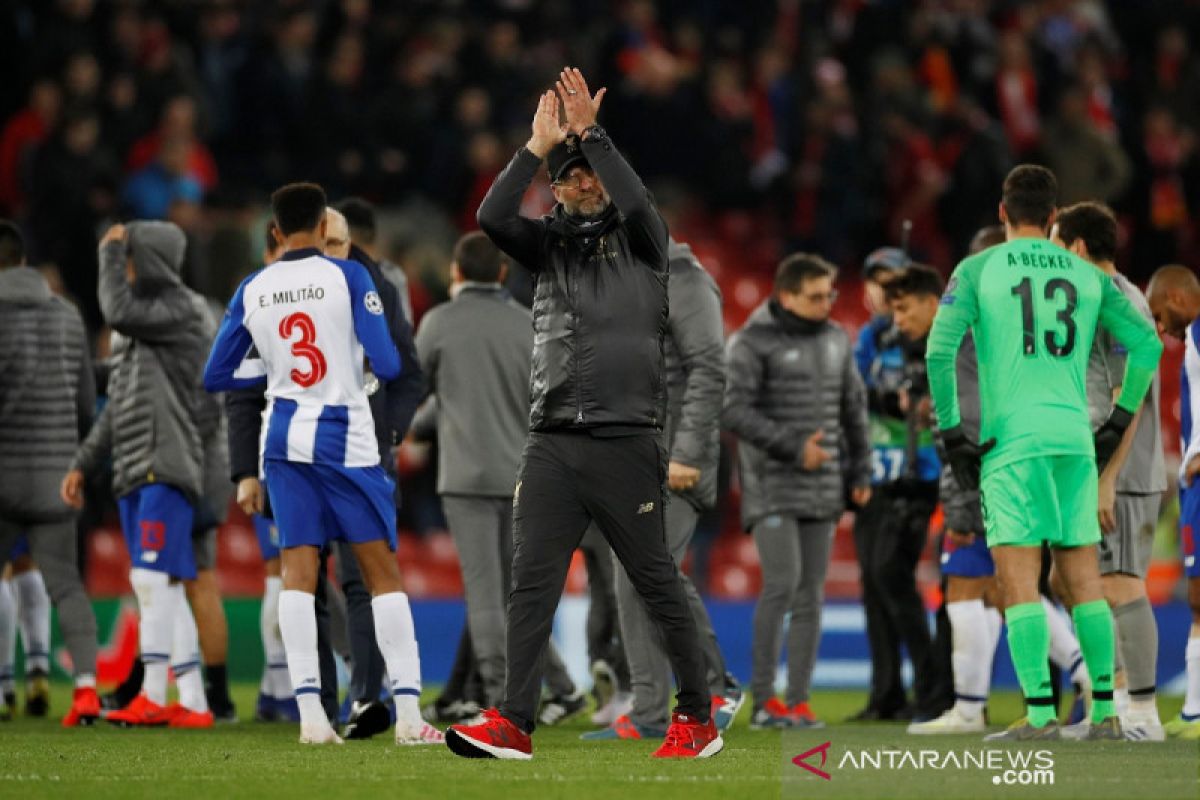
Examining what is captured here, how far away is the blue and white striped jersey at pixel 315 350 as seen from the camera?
8.25 meters

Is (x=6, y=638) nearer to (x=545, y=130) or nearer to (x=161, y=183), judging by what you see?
(x=545, y=130)

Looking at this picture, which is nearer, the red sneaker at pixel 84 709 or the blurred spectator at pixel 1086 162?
the red sneaker at pixel 84 709

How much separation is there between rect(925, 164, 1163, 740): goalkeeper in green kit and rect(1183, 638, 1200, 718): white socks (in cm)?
134

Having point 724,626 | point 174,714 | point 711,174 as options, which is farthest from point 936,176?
point 174,714

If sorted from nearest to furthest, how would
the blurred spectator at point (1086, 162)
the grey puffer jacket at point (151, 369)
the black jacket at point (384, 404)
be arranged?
the black jacket at point (384, 404)
the grey puffer jacket at point (151, 369)
the blurred spectator at point (1086, 162)

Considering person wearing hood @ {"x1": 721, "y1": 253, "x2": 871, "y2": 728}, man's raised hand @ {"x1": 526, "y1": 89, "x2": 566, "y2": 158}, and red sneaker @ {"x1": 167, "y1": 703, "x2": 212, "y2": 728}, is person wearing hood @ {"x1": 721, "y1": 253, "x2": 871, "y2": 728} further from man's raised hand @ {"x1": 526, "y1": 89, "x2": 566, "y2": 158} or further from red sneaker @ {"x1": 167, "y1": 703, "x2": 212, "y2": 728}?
man's raised hand @ {"x1": 526, "y1": 89, "x2": 566, "y2": 158}

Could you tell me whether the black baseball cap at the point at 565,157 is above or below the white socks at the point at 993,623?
above

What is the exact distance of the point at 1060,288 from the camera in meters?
8.23

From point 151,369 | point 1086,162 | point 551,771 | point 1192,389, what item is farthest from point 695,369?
point 1086,162

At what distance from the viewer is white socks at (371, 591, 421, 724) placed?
27.4 ft

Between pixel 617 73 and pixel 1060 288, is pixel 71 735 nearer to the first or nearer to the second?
pixel 1060 288

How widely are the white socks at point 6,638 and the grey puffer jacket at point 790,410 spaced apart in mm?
4100

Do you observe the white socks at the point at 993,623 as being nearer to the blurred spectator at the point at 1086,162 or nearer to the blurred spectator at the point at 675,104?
the blurred spectator at the point at 675,104

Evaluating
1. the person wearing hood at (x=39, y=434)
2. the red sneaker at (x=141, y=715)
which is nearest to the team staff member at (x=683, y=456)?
the red sneaker at (x=141, y=715)
